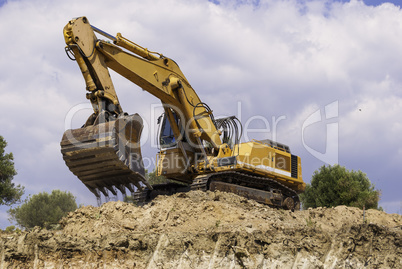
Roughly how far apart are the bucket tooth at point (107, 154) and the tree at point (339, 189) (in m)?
15.7

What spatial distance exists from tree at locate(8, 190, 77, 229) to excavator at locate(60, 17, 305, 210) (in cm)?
1541

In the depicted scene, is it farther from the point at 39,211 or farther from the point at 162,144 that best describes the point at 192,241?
the point at 39,211

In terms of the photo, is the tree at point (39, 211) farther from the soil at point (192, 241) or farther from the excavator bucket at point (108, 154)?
the soil at point (192, 241)

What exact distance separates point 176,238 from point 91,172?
3610mm

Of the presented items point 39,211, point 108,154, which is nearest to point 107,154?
point 108,154

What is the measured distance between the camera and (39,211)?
30188mm

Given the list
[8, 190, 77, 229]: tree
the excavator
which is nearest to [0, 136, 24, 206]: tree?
[8, 190, 77, 229]: tree

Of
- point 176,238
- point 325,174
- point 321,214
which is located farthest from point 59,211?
point 176,238

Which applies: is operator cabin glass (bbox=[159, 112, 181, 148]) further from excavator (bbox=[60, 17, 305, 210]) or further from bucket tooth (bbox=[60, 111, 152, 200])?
bucket tooth (bbox=[60, 111, 152, 200])

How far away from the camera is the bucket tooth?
11.6m

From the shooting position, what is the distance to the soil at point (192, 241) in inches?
374

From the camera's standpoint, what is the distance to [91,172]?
40.2 ft

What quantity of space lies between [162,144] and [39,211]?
677 inches

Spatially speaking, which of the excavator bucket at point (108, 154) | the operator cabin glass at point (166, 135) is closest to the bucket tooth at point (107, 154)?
the excavator bucket at point (108, 154)
